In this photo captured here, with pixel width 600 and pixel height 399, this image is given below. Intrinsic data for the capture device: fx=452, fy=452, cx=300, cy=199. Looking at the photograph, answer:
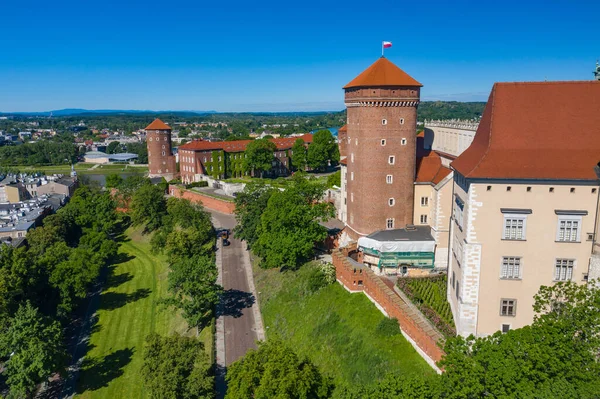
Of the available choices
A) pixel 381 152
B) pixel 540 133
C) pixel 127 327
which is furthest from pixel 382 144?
pixel 127 327

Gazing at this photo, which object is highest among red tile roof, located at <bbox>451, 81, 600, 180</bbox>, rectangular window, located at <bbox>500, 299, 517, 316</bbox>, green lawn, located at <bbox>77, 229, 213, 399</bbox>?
red tile roof, located at <bbox>451, 81, 600, 180</bbox>

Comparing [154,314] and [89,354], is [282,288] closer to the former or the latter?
[154,314]

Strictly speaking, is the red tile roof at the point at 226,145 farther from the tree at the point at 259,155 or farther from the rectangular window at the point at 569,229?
the rectangular window at the point at 569,229

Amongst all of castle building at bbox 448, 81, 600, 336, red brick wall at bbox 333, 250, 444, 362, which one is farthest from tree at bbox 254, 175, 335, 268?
castle building at bbox 448, 81, 600, 336

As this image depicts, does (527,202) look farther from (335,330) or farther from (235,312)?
(235,312)

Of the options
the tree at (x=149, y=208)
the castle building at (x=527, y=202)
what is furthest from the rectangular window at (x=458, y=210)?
the tree at (x=149, y=208)

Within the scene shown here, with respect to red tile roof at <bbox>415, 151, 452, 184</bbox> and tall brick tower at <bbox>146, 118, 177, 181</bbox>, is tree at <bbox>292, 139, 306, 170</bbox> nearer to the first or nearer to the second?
tall brick tower at <bbox>146, 118, 177, 181</bbox>
